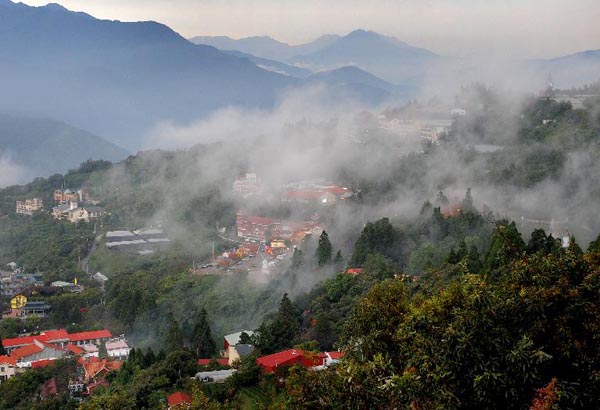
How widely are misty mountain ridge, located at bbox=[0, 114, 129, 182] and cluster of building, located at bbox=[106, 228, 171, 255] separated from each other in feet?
157

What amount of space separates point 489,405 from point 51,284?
24.0 meters

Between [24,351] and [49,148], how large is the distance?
70.8m

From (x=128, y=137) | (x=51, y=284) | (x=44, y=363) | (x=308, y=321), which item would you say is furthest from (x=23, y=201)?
A: (x=128, y=137)

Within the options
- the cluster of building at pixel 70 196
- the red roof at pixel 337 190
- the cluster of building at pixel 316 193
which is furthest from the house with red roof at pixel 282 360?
the cluster of building at pixel 70 196

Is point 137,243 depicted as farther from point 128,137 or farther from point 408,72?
point 128,137

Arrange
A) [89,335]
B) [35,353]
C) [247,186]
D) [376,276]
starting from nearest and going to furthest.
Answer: [376,276]
[35,353]
[89,335]
[247,186]

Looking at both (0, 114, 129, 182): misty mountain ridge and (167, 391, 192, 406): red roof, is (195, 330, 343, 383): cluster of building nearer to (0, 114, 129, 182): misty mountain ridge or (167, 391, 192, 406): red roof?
(167, 391, 192, 406): red roof

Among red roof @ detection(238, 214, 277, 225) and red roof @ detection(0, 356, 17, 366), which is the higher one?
red roof @ detection(238, 214, 277, 225)

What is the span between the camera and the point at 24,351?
18172 millimetres

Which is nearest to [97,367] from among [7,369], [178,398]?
[7,369]

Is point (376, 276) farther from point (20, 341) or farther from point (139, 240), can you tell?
point (139, 240)

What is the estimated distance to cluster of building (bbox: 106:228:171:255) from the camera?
3033cm

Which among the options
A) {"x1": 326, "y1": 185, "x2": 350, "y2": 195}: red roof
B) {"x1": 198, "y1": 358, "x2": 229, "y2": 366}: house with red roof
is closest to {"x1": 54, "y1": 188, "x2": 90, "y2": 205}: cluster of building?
{"x1": 326, "y1": 185, "x2": 350, "y2": 195}: red roof

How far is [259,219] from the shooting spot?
1181 inches
